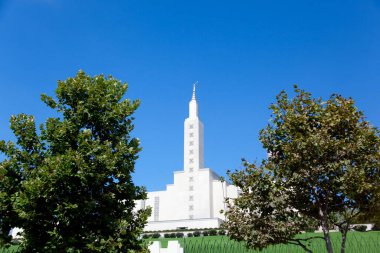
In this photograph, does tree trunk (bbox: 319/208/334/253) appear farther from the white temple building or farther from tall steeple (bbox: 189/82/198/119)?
tall steeple (bbox: 189/82/198/119)

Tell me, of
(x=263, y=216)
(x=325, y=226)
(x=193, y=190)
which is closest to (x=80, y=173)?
(x=263, y=216)

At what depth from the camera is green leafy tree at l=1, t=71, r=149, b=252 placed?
16984 mm

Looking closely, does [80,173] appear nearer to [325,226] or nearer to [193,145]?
[325,226]

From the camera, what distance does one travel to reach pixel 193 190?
8062 cm

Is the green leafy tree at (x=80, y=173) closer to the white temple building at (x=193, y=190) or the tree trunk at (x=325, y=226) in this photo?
the tree trunk at (x=325, y=226)

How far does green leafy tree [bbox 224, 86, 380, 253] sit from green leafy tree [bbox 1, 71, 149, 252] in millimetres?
5596

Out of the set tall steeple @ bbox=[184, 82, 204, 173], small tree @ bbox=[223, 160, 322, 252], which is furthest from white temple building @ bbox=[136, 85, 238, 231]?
Result: small tree @ bbox=[223, 160, 322, 252]

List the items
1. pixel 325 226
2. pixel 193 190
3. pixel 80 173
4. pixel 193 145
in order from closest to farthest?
pixel 80 173
pixel 325 226
pixel 193 190
pixel 193 145

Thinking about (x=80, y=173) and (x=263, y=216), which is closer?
(x=80, y=173)

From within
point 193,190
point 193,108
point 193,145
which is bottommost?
point 193,190

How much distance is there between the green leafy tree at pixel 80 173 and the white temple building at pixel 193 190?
60319 mm

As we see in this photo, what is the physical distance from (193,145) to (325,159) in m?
63.5

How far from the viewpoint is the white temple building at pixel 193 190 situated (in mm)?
79250

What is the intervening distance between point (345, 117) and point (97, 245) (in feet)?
39.0
